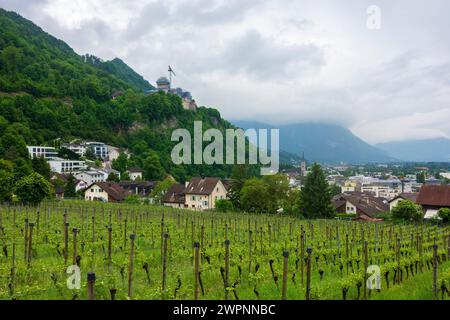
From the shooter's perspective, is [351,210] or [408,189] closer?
[351,210]

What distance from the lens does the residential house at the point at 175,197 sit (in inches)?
2377

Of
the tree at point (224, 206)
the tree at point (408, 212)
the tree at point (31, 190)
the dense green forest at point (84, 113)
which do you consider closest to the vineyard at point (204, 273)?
the tree at point (31, 190)

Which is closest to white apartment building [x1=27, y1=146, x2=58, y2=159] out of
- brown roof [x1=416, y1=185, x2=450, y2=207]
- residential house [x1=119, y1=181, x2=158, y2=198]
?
residential house [x1=119, y1=181, x2=158, y2=198]

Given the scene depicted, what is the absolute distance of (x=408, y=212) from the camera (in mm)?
38625

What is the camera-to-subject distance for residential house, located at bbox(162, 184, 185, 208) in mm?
60369

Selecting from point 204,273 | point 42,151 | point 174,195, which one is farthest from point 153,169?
point 204,273

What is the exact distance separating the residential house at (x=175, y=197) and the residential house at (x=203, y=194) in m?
1.29

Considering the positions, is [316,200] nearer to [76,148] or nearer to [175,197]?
[175,197]

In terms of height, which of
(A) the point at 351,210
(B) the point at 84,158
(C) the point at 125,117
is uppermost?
(C) the point at 125,117

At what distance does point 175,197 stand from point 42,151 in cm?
4184
